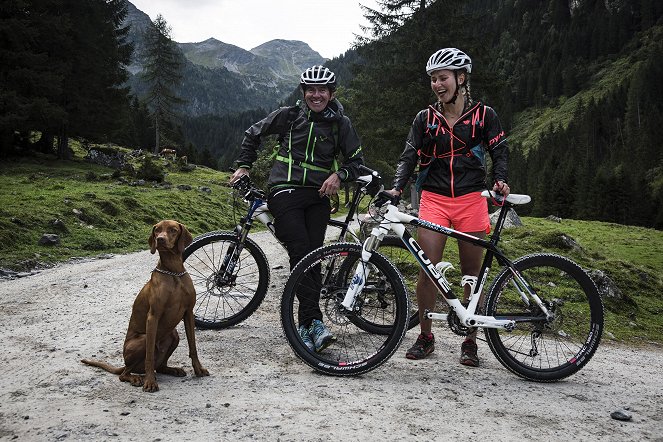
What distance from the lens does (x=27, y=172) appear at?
23938mm

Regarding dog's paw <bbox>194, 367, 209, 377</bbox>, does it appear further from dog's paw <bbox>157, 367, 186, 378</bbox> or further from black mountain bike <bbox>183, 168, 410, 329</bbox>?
black mountain bike <bbox>183, 168, 410, 329</bbox>

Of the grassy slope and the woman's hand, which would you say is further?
the grassy slope

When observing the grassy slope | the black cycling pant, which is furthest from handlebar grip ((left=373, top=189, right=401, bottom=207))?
the grassy slope

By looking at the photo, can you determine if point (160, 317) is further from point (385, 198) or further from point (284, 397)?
point (385, 198)

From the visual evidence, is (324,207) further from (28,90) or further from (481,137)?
(28,90)

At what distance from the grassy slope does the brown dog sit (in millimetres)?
6819

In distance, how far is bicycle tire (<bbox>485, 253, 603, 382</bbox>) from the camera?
442 cm

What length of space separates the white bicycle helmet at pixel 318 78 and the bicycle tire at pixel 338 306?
187 cm

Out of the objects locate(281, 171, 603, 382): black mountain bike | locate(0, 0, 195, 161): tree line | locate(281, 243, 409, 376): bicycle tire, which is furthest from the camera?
locate(0, 0, 195, 161): tree line

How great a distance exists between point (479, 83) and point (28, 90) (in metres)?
27.5

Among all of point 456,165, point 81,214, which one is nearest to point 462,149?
point 456,165

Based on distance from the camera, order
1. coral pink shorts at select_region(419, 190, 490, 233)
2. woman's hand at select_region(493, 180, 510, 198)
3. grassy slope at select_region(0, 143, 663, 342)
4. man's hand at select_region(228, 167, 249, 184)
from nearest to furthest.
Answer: woman's hand at select_region(493, 180, 510, 198) → coral pink shorts at select_region(419, 190, 490, 233) → man's hand at select_region(228, 167, 249, 184) → grassy slope at select_region(0, 143, 663, 342)

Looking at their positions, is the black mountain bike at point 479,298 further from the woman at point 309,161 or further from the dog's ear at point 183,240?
the dog's ear at point 183,240

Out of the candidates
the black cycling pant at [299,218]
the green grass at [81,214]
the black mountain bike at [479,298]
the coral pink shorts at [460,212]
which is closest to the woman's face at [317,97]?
the black cycling pant at [299,218]
